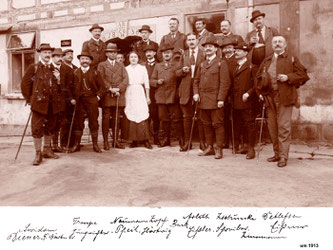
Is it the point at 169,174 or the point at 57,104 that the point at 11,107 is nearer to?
the point at 57,104

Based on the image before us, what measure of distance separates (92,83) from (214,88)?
2.21 meters

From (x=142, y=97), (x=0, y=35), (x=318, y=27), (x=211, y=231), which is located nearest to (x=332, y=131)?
(x=318, y=27)

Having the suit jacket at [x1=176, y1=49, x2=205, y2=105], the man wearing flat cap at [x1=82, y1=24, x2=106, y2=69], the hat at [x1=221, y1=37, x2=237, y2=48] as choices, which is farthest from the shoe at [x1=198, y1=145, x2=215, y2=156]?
the man wearing flat cap at [x1=82, y1=24, x2=106, y2=69]

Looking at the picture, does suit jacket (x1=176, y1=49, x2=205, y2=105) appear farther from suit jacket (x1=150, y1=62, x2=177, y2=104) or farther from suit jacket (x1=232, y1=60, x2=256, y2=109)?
suit jacket (x1=232, y1=60, x2=256, y2=109)

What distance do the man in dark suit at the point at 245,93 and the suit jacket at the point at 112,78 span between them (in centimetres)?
213

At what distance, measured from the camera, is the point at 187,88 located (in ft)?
20.6

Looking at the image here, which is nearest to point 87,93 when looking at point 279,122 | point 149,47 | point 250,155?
point 149,47

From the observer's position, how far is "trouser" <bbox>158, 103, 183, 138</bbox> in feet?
21.7

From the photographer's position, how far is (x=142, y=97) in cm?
688

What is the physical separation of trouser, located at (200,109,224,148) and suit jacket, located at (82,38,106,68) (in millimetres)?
2723

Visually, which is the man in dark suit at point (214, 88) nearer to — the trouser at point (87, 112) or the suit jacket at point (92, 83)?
the suit jacket at point (92, 83)

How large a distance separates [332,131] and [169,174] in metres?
3.93

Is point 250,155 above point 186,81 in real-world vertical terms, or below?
below

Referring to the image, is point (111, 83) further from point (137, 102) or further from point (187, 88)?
point (187, 88)
